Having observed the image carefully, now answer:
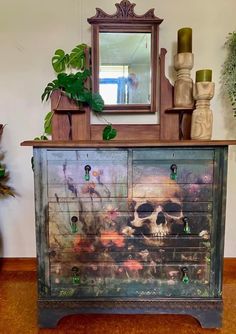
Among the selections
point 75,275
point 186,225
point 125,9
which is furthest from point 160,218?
point 125,9

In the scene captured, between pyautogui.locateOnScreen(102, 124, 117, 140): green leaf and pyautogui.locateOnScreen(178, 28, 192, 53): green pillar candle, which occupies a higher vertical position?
pyautogui.locateOnScreen(178, 28, 192, 53): green pillar candle

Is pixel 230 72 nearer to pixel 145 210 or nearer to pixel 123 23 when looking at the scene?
pixel 123 23

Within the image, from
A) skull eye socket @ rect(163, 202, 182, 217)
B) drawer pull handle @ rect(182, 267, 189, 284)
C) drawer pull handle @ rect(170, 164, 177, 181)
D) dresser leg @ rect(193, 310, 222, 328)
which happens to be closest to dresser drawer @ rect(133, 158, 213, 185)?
drawer pull handle @ rect(170, 164, 177, 181)

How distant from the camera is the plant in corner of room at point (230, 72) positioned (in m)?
1.87

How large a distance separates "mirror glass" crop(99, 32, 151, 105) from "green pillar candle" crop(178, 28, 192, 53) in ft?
0.66

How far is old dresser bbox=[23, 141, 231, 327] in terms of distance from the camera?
4.62ft

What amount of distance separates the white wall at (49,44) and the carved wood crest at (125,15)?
0.11m

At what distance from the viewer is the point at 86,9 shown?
186 centimetres

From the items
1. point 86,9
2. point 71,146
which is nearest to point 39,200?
point 71,146

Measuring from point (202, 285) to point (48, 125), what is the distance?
4.64 feet

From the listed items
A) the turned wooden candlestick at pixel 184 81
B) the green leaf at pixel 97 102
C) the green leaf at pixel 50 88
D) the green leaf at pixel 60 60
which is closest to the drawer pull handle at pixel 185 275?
the turned wooden candlestick at pixel 184 81

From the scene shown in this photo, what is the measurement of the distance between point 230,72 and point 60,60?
1196 mm

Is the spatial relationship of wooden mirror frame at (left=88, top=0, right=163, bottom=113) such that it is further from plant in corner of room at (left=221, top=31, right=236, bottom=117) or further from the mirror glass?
plant in corner of room at (left=221, top=31, right=236, bottom=117)

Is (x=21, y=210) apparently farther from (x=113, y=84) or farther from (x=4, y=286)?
(x=113, y=84)
